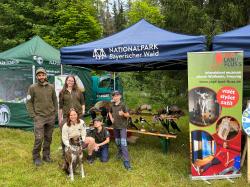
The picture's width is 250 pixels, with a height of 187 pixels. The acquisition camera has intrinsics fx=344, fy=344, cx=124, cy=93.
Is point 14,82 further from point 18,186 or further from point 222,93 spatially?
point 222,93

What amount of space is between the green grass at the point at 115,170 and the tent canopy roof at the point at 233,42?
2079 millimetres

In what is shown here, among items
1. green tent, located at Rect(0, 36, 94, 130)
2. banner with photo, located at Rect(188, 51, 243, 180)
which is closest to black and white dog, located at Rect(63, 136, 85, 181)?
banner with photo, located at Rect(188, 51, 243, 180)

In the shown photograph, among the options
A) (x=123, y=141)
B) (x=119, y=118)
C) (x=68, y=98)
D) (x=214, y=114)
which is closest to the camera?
(x=214, y=114)

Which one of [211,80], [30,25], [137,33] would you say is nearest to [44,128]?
[137,33]

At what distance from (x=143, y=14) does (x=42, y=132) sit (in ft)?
90.9

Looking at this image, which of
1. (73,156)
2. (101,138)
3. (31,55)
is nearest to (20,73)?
(31,55)

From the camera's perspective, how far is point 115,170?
6.14m

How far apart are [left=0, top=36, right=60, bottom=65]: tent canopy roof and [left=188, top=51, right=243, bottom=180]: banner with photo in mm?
5948

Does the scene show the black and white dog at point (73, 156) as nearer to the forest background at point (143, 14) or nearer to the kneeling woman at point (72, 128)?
the kneeling woman at point (72, 128)

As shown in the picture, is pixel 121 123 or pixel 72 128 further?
pixel 121 123

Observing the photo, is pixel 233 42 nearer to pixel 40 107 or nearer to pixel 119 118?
pixel 119 118

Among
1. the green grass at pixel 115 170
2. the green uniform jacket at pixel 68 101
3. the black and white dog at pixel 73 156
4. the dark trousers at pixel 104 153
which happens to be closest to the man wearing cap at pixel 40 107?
the green uniform jacket at pixel 68 101

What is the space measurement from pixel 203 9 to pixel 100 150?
8568 mm

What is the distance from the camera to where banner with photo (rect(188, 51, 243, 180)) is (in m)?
5.37
